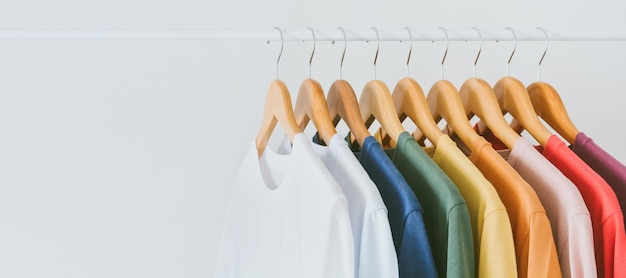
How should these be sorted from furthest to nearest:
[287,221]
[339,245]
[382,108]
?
[382,108] < [287,221] < [339,245]

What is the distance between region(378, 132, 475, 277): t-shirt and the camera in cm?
94

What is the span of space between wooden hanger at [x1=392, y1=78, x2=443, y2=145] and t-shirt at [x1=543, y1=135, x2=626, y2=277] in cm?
17

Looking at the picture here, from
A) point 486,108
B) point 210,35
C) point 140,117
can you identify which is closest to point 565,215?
point 486,108

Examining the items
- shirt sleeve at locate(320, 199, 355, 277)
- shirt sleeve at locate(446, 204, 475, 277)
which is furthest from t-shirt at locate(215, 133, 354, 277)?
shirt sleeve at locate(446, 204, 475, 277)

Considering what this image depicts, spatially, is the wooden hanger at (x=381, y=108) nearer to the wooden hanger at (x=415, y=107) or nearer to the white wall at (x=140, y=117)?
the wooden hanger at (x=415, y=107)

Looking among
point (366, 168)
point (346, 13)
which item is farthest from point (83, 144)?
point (366, 168)

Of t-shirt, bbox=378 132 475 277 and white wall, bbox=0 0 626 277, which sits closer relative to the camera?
t-shirt, bbox=378 132 475 277

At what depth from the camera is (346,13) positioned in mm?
1757

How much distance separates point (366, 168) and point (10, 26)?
862 mm

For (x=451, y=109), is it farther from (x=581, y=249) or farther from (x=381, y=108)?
(x=581, y=249)

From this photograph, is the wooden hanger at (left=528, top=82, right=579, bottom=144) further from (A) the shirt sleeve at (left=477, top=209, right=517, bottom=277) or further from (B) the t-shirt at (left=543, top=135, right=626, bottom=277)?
(A) the shirt sleeve at (left=477, top=209, right=517, bottom=277)

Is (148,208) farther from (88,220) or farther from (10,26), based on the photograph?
(10,26)

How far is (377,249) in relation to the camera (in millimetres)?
948

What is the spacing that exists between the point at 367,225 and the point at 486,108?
32 centimetres
